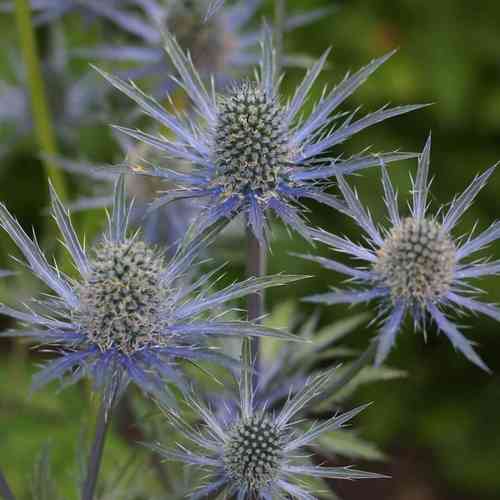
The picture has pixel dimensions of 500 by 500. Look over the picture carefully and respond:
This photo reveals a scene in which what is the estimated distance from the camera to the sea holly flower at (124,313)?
1061 mm

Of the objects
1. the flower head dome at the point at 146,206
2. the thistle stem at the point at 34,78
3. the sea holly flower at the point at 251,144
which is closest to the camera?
the sea holly flower at the point at 251,144

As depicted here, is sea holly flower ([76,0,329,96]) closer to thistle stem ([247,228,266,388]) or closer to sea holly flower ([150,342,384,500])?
thistle stem ([247,228,266,388])

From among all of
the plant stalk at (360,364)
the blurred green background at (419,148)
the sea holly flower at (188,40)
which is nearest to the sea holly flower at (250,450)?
the plant stalk at (360,364)

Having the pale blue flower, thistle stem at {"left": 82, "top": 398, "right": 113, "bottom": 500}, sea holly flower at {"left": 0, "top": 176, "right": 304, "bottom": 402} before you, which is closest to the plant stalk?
sea holly flower at {"left": 0, "top": 176, "right": 304, "bottom": 402}

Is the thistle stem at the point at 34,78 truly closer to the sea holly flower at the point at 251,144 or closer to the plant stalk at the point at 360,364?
the sea holly flower at the point at 251,144

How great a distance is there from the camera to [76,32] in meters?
2.86

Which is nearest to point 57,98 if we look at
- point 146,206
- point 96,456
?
point 146,206

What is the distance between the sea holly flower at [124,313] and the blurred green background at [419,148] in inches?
55.8

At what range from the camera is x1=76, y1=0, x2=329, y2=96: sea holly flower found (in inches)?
76.7

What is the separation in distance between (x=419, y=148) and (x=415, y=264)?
5.50ft

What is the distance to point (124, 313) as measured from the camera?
1159 mm

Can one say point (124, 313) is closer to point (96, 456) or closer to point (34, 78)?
point (96, 456)

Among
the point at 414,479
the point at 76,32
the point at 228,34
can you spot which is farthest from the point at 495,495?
the point at 76,32

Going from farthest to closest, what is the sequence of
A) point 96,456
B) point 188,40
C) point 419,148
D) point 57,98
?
point 419,148 → point 57,98 → point 188,40 → point 96,456
